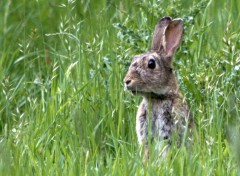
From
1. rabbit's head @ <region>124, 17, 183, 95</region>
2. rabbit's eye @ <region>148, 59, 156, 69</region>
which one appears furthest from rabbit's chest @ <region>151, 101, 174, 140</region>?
rabbit's eye @ <region>148, 59, 156, 69</region>

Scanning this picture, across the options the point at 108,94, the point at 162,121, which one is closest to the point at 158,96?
the point at 162,121

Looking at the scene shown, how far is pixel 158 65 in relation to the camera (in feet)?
23.5

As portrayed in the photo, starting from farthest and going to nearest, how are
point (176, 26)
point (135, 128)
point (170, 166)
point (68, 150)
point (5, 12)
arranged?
point (5, 12), point (176, 26), point (135, 128), point (68, 150), point (170, 166)

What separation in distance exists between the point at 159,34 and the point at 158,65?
0.36 metres

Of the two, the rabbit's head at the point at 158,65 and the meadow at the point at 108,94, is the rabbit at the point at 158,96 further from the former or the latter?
the meadow at the point at 108,94

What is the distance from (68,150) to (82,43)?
5.32 ft

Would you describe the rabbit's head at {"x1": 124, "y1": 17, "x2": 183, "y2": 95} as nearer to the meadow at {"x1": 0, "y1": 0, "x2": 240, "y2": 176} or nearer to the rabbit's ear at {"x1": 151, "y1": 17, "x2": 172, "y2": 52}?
the rabbit's ear at {"x1": 151, "y1": 17, "x2": 172, "y2": 52}

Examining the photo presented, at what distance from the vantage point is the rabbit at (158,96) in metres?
6.82

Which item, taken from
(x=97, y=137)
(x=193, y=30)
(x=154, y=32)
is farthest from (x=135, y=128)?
(x=193, y=30)

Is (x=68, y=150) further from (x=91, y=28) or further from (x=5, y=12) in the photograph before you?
(x=5, y=12)

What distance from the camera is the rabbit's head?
698 centimetres

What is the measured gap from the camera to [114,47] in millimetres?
7855

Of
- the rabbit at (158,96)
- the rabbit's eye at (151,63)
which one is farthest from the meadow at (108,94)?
the rabbit's eye at (151,63)

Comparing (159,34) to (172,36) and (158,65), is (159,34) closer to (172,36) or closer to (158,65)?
(172,36)
